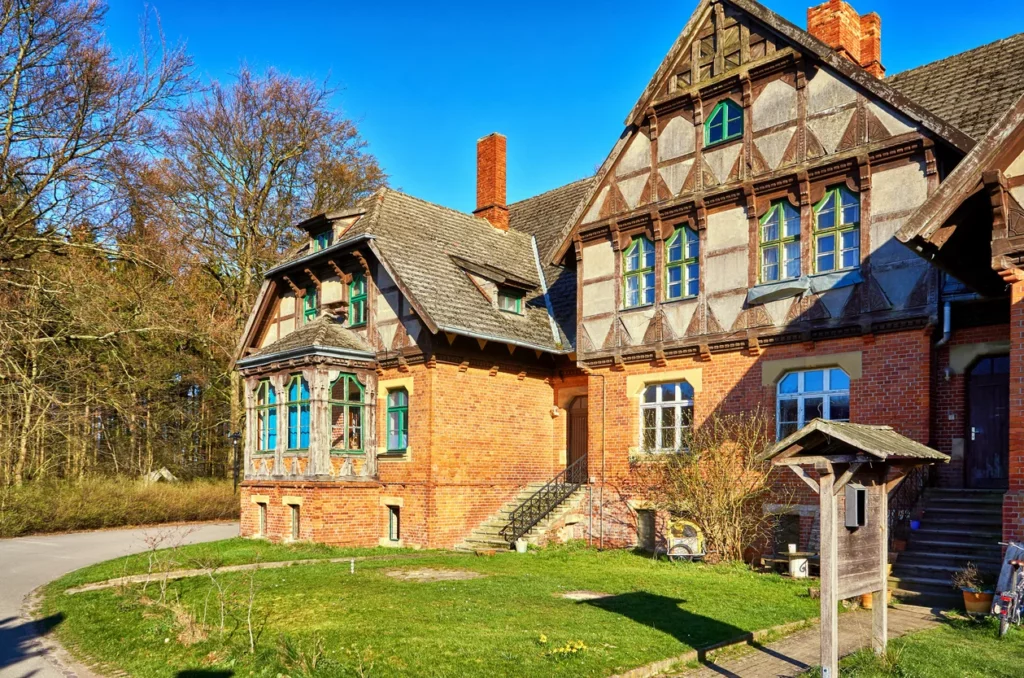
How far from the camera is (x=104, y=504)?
2509 centimetres

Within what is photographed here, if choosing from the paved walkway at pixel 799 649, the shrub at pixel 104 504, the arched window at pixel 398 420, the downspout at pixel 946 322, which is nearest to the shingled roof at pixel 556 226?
the arched window at pixel 398 420

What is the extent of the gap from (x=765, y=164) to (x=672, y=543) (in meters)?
7.57

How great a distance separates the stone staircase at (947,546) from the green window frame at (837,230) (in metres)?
4.37

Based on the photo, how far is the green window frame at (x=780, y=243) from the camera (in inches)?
622

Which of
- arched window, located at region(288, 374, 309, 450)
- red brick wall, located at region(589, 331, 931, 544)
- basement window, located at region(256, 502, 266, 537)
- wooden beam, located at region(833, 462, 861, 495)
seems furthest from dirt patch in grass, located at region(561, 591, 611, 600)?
basement window, located at region(256, 502, 266, 537)

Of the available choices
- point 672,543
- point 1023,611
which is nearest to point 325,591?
point 672,543

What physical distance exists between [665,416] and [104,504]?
17.3 metres

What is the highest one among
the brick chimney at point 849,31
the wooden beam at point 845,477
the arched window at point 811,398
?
the brick chimney at point 849,31

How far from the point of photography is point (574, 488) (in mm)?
19578

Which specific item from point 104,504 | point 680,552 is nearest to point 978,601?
point 680,552

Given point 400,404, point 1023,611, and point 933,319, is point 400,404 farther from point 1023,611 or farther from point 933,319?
point 1023,611

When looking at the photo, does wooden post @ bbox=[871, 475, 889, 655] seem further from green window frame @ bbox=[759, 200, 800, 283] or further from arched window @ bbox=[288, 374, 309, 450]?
arched window @ bbox=[288, 374, 309, 450]

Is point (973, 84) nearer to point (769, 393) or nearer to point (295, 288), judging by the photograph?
point (769, 393)

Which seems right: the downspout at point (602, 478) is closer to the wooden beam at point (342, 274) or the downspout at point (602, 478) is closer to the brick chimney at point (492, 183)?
the wooden beam at point (342, 274)
